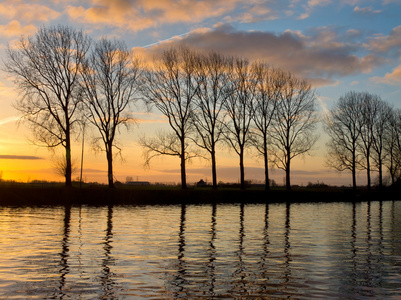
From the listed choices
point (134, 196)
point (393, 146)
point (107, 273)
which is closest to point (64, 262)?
point (107, 273)

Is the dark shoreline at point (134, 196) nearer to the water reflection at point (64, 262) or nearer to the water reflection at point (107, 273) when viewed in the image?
the water reflection at point (64, 262)

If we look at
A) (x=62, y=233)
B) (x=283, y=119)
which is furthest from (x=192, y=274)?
(x=283, y=119)

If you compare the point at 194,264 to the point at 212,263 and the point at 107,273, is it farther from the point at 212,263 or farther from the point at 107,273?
the point at 107,273

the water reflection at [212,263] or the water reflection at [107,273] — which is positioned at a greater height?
the water reflection at [107,273]

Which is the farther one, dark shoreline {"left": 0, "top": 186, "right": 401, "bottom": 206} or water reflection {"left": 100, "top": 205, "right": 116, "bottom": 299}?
dark shoreline {"left": 0, "top": 186, "right": 401, "bottom": 206}

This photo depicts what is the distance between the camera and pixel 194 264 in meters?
14.6

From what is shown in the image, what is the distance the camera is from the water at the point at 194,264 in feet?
36.2

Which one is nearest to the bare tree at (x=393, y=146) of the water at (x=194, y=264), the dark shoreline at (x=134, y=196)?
the dark shoreline at (x=134, y=196)

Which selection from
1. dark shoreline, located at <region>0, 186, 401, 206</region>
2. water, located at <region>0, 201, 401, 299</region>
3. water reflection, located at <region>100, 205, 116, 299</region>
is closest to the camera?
water reflection, located at <region>100, 205, 116, 299</region>

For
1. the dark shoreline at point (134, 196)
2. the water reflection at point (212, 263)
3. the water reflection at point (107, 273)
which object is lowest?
the water reflection at point (212, 263)

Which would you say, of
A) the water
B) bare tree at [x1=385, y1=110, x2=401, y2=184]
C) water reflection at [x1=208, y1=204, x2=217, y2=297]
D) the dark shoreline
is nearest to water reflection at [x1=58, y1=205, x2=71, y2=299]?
the water

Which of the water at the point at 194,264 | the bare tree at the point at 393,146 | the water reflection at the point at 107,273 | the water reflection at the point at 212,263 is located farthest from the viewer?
the bare tree at the point at 393,146

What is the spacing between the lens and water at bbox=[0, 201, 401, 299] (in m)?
11.0

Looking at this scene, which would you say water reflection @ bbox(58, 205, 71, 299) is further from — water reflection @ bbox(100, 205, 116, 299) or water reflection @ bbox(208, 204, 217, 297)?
water reflection @ bbox(208, 204, 217, 297)
